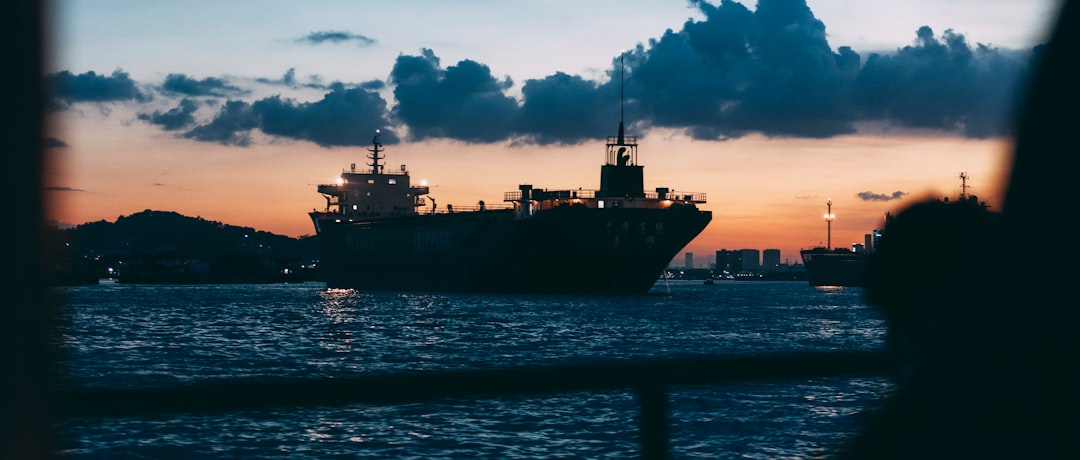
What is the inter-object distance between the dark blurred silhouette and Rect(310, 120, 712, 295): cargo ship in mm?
69797

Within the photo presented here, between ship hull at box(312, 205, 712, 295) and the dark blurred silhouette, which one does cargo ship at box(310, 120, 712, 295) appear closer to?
ship hull at box(312, 205, 712, 295)

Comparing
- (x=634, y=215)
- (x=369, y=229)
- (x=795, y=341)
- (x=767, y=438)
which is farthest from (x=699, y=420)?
(x=369, y=229)

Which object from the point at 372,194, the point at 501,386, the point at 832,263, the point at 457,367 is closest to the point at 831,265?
the point at 832,263

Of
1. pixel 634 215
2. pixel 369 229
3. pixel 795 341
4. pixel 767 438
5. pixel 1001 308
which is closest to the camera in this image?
pixel 1001 308

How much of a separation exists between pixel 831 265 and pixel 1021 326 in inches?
7062

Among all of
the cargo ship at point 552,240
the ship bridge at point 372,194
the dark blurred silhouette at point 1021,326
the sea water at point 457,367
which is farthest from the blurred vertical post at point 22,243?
the ship bridge at point 372,194

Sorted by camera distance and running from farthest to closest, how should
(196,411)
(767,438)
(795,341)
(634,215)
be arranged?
(634,215)
(795,341)
(767,438)
(196,411)

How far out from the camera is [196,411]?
2021 mm

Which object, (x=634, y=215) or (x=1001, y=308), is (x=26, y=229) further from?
(x=634, y=215)

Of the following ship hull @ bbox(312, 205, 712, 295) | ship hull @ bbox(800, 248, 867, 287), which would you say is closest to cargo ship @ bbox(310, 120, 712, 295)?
ship hull @ bbox(312, 205, 712, 295)

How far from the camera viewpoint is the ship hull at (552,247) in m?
72.9

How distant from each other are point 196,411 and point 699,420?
20021mm

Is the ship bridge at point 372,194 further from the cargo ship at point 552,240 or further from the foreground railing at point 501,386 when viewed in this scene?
the foreground railing at point 501,386

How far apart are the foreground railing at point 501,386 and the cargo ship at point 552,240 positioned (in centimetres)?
6892
